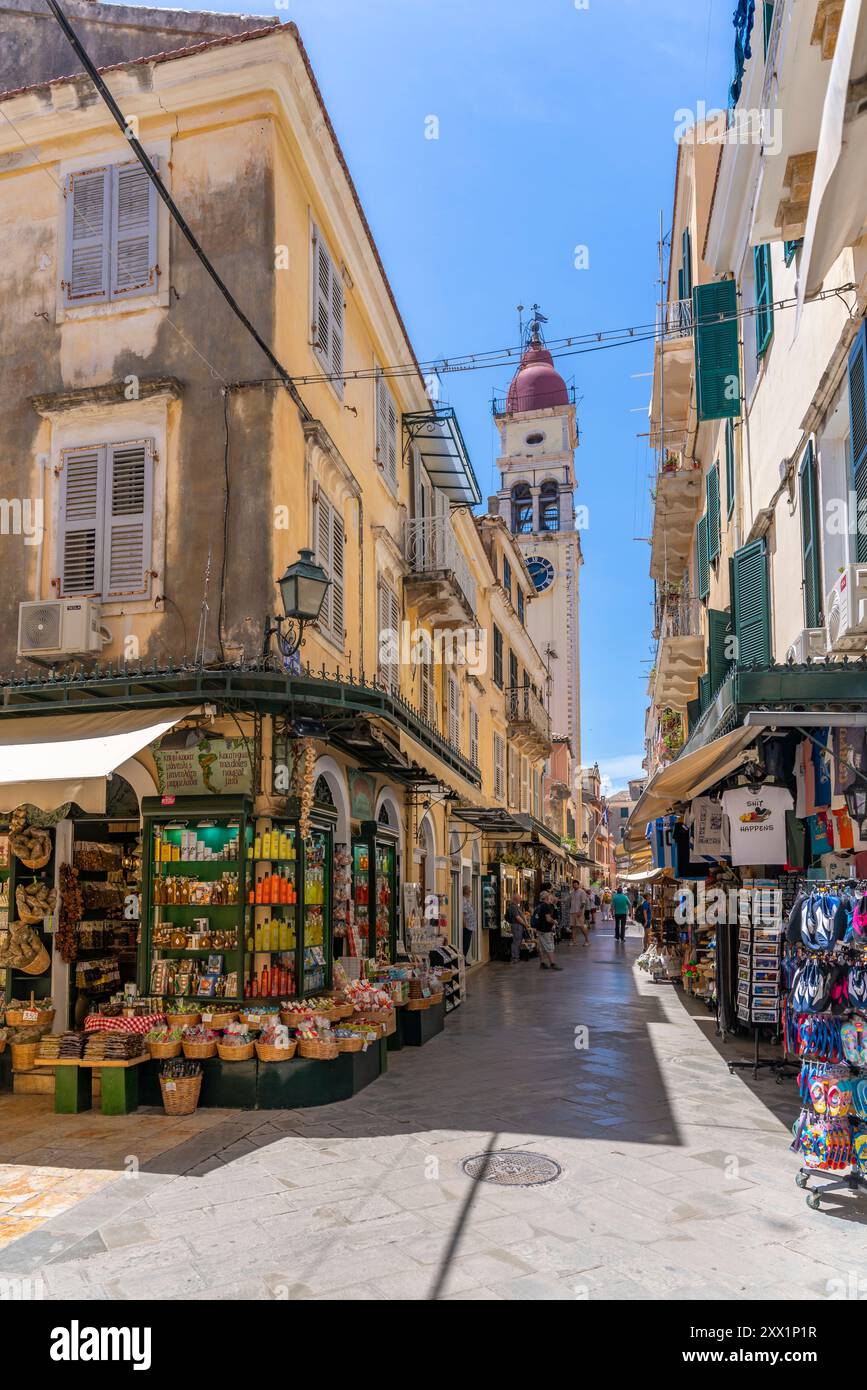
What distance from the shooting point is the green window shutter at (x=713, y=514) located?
1491cm

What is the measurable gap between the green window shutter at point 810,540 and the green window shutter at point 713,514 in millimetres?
6197

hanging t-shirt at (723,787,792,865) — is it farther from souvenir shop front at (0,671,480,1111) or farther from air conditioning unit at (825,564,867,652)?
souvenir shop front at (0,671,480,1111)

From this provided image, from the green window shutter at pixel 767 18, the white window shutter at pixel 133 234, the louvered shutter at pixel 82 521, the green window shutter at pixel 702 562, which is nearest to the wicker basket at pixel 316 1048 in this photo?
the louvered shutter at pixel 82 521

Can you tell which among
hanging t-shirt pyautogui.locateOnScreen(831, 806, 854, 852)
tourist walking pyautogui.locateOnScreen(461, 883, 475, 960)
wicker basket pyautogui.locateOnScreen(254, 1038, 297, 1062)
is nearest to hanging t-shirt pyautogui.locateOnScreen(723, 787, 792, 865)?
hanging t-shirt pyautogui.locateOnScreen(831, 806, 854, 852)

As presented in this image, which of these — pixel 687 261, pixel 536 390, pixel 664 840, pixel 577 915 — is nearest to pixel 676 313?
pixel 687 261

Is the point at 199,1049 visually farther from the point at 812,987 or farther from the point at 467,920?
the point at 467,920

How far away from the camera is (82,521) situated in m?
10.5

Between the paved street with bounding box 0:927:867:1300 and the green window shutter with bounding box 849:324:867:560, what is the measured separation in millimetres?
4190

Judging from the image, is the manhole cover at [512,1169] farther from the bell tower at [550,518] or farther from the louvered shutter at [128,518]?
the bell tower at [550,518]

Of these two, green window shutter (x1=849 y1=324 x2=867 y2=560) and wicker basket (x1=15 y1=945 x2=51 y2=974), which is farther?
wicker basket (x1=15 y1=945 x2=51 y2=974)

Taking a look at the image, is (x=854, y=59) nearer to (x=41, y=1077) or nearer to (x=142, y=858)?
(x=142, y=858)

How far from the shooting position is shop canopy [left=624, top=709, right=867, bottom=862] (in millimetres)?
6844

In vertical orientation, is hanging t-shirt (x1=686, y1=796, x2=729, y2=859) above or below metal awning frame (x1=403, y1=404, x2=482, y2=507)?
below

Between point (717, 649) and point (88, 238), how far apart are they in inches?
346
